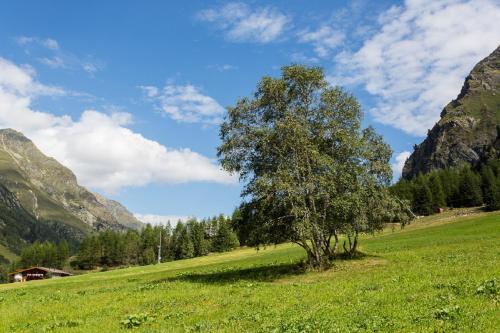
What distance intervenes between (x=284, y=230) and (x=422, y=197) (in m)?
137

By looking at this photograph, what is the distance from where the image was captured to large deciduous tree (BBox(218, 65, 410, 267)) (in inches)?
1522

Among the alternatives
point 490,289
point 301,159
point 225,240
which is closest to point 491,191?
point 225,240

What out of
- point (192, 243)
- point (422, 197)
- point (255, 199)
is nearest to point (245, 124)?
point (255, 199)

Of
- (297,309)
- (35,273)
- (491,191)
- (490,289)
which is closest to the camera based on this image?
(490,289)

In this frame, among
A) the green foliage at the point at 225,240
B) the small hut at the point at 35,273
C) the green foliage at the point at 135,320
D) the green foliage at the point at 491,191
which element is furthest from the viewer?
the green foliage at the point at 225,240

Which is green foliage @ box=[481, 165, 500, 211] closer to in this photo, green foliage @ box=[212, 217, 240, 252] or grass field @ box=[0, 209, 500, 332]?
green foliage @ box=[212, 217, 240, 252]

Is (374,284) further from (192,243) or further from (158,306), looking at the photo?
(192,243)

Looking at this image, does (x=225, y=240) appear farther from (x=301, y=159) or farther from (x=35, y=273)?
(x=301, y=159)

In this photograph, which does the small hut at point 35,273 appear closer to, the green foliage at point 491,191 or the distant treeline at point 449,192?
the distant treeline at point 449,192

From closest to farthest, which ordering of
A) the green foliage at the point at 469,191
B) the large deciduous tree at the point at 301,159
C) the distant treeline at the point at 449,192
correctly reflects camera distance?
the large deciduous tree at the point at 301,159 → the green foliage at the point at 469,191 → the distant treeline at the point at 449,192

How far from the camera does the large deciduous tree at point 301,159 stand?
38656 millimetres

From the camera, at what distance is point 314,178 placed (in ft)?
127

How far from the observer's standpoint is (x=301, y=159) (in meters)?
40.2

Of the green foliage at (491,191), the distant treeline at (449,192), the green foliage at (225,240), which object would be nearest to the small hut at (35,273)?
the green foliage at (225,240)
